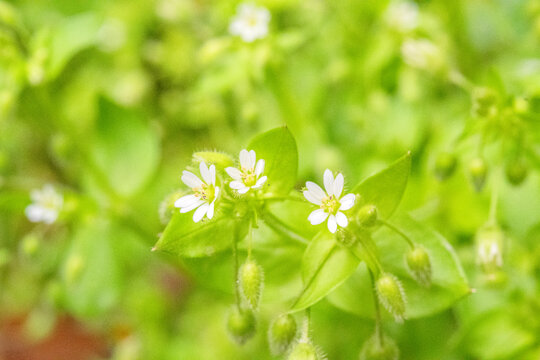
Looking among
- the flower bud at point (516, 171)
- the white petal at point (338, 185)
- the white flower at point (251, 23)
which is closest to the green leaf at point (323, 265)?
the white petal at point (338, 185)

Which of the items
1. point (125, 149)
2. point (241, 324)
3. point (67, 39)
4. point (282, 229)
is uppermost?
point (67, 39)

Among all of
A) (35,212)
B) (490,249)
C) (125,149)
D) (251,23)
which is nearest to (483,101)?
(490,249)

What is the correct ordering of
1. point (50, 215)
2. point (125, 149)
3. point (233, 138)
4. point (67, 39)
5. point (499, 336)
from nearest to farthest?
point (499, 336), point (50, 215), point (67, 39), point (125, 149), point (233, 138)

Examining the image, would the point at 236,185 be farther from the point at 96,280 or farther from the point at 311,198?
the point at 96,280

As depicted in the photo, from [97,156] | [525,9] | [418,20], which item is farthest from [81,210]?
[525,9]

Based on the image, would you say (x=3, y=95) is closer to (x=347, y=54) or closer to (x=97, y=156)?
(x=97, y=156)

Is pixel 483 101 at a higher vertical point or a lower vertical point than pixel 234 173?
higher

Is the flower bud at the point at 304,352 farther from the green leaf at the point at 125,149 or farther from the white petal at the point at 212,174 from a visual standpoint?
the green leaf at the point at 125,149
